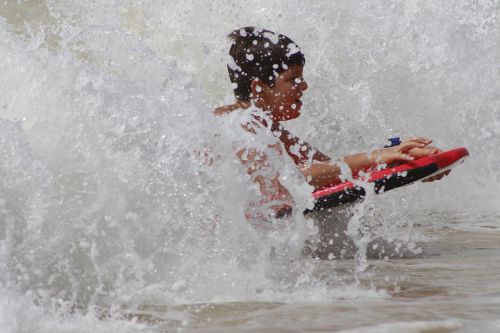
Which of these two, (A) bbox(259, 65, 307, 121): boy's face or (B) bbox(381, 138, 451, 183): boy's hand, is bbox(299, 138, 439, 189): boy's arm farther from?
(A) bbox(259, 65, 307, 121): boy's face

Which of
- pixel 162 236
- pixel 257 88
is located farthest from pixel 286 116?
pixel 162 236

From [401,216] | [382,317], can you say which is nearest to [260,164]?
[382,317]

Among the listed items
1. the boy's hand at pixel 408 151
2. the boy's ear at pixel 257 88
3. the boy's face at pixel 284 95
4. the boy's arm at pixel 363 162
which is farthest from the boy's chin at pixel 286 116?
the boy's hand at pixel 408 151

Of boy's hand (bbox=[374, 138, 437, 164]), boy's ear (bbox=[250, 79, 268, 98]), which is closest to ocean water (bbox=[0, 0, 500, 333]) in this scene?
boy's hand (bbox=[374, 138, 437, 164])

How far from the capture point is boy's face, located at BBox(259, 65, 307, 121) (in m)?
4.56

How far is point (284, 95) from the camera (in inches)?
181

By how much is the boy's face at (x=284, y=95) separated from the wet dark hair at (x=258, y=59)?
0.10 feet

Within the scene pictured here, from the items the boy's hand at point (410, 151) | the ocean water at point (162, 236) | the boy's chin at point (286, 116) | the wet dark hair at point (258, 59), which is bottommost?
the ocean water at point (162, 236)

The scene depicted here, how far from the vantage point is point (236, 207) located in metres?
3.71

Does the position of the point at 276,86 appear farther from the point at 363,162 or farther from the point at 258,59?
the point at 363,162

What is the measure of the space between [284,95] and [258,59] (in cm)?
22

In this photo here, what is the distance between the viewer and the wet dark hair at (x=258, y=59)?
4.54 metres

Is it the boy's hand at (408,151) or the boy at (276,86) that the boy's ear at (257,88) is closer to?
the boy at (276,86)

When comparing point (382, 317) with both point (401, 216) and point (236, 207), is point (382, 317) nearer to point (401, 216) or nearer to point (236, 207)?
point (236, 207)
